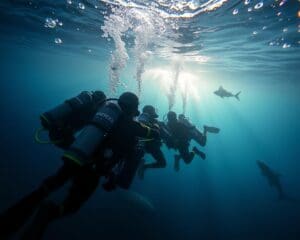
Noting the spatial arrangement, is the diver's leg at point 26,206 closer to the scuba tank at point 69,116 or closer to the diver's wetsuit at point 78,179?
the diver's wetsuit at point 78,179

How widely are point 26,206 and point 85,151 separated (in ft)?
4.01

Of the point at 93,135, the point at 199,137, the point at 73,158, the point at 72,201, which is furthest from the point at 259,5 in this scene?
the point at 72,201

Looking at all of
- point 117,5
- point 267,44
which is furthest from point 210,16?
point 267,44

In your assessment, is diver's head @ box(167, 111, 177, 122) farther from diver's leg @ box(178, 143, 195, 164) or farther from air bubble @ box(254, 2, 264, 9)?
air bubble @ box(254, 2, 264, 9)

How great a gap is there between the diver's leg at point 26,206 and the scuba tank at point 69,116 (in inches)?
48.6

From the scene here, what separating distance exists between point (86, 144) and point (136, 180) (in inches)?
665

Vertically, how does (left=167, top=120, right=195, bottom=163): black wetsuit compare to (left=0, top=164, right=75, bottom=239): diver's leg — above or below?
below

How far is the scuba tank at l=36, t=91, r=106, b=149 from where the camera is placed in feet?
17.0

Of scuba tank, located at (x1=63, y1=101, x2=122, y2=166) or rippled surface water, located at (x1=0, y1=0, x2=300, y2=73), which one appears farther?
rippled surface water, located at (x1=0, y1=0, x2=300, y2=73)

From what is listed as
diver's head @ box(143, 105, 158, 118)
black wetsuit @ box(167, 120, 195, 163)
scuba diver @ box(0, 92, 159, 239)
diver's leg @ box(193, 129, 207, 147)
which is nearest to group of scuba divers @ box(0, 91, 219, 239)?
scuba diver @ box(0, 92, 159, 239)

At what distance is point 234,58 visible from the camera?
78.3ft

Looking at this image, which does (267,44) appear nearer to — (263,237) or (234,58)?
(234,58)

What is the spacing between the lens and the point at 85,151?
4.30 meters

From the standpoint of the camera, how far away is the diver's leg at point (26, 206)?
3.50 m
